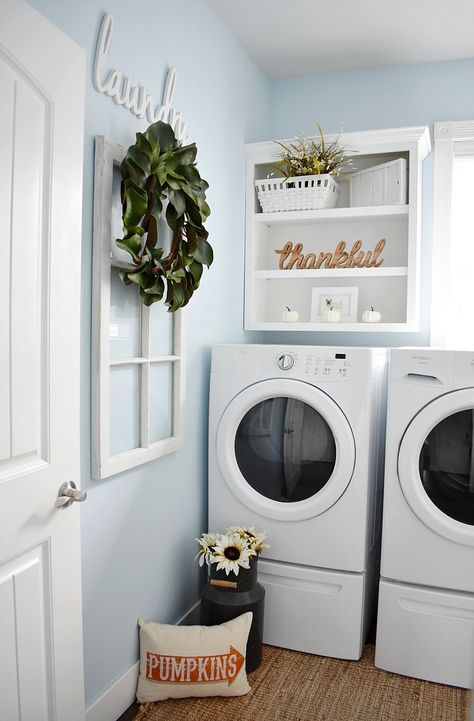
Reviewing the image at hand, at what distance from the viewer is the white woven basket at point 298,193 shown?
2.75 metres

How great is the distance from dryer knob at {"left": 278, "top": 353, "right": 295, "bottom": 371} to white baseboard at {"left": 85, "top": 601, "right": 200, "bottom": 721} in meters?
1.15

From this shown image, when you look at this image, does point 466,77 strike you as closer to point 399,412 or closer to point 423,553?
point 399,412

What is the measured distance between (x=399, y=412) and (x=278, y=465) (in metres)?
0.51

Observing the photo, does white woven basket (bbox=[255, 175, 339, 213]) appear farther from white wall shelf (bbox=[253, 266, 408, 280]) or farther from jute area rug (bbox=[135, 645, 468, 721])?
jute area rug (bbox=[135, 645, 468, 721])

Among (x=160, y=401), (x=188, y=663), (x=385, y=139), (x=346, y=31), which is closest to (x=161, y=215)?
(x=160, y=401)

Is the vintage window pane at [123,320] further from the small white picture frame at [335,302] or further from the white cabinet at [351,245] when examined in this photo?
the small white picture frame at [335,302]

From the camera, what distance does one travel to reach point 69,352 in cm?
150

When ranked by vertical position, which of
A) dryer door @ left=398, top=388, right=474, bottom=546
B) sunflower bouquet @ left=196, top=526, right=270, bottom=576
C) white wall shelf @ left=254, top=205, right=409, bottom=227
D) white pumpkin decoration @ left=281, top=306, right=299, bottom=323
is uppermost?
white wall shelf @ left=254, top=205, right=409, bottom=227

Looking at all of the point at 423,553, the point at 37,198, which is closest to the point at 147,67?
the point at 37,198

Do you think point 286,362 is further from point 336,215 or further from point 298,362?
point 336,215

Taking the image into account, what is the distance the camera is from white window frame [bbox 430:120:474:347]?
2857 millimetres

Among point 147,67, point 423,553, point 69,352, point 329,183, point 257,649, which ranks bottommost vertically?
point 257,649

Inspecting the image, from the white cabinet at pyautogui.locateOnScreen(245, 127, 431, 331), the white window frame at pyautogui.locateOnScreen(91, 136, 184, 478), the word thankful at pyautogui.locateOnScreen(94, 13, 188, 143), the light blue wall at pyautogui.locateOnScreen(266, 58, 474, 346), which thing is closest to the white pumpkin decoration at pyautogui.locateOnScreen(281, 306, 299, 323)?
the white cabinet at pyautogui.locateOnScreen(245, 127, 431, 331)

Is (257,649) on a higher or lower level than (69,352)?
lower
